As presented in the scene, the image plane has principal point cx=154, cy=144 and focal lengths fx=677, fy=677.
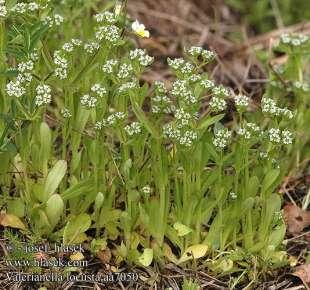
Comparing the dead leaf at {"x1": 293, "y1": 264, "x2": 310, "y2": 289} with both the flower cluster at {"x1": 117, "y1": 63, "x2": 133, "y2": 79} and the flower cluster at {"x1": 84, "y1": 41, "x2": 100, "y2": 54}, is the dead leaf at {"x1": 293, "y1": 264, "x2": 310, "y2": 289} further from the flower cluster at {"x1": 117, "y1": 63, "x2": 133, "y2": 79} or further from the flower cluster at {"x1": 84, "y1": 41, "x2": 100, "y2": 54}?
the flower cluster at {"x1": 84, "y1": 41, "x2": 100, "y2": 54}

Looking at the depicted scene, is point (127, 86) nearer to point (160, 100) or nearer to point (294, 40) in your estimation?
point (160, 100)

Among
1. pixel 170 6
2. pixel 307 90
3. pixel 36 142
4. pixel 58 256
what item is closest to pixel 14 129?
pixel 36 142

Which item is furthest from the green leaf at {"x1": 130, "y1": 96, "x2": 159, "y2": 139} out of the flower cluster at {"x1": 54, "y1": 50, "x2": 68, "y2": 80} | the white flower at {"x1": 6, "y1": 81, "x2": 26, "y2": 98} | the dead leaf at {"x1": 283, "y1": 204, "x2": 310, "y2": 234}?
the dead leaf at {"x1": 283, "y1": 204, "x2": 310, "y2": 234}

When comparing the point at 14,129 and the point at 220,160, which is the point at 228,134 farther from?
the point at 14,129

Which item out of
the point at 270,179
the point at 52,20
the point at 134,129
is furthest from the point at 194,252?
the point at 52,20

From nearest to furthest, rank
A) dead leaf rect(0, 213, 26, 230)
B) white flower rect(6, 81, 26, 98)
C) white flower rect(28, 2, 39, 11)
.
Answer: white flower rect(6, 81, 26, 98), white flower rect(28, 2, 39, 11), dead leaf rect(0, 213, 26, 230)

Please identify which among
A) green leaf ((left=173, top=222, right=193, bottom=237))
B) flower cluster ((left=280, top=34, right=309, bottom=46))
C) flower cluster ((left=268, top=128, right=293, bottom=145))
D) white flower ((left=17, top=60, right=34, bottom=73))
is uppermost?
flower cluster ((left=280, top=34, right=309, bottom=46))

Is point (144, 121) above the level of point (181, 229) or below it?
above
